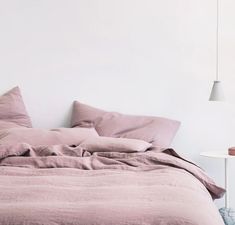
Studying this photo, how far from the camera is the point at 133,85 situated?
362cm

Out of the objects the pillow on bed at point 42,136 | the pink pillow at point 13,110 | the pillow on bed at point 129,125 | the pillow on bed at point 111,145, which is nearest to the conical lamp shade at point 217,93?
the pillow on bed at point 129,125

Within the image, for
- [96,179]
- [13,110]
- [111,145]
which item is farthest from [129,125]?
[96,179]

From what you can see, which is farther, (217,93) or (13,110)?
(13,110)

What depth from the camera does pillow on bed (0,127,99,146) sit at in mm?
2980

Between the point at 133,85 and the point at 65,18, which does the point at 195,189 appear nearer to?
the point at 133,85

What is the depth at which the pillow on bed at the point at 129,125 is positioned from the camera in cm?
338

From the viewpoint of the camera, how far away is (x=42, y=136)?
3.03 m

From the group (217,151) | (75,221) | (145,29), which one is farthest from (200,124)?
(75,221)

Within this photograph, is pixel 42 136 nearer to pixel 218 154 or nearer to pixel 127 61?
pixel 127 61

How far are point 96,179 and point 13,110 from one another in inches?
58.9

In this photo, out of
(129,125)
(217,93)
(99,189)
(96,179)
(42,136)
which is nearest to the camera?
(99,189)

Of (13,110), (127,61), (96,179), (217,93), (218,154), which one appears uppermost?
(127,61)

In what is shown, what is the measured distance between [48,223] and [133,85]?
216cm

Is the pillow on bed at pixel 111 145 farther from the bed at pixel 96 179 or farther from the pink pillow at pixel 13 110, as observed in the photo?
the pink pillow at pixel 13 110
